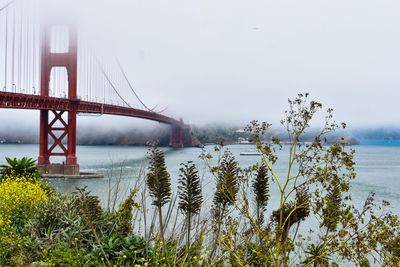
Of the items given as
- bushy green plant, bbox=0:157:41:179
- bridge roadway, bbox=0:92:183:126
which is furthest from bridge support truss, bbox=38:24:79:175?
bushy green plant, bbox=0:157:41:179

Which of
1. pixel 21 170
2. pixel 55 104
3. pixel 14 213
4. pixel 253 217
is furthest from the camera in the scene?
pixel 55 104

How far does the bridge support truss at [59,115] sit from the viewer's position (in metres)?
47.4

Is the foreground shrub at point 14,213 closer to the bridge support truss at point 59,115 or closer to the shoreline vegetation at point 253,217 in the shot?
the shoreline vegetation at point 253,217

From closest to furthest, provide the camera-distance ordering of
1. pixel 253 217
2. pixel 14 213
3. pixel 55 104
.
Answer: pixel 253 217, pixel 14 213, pixel 55 104

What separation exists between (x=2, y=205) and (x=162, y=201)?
658 centimetres

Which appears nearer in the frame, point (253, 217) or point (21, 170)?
point (253, 217)

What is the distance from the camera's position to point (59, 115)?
158 feet

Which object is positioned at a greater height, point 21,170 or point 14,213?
point 21,170

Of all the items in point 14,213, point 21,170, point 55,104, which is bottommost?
point 14,213

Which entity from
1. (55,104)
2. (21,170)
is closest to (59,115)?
(55,104)

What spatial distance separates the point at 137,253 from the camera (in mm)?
7125

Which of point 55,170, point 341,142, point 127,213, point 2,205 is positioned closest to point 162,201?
point 341,142

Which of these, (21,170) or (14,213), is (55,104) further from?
(14,213)

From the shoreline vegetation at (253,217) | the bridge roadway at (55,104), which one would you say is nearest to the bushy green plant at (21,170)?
the shoreline vegetation at (253,217)
